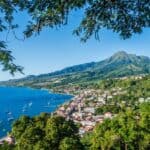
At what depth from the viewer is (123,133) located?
114 ft

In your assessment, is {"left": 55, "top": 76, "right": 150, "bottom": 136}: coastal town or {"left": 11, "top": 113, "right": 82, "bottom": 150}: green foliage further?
{"left": 55, "top": 76, "right": 150, "bottom": 136}: coastal town

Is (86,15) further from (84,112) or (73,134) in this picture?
(84,112)

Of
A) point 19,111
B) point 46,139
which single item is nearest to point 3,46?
point 46,139

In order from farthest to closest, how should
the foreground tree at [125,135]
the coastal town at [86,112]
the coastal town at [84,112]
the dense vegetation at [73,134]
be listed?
the coastal town at [86,112] < the coastal town at [84,112] < the foreground tree at [125,135] < the dense vegetation at [73,134]

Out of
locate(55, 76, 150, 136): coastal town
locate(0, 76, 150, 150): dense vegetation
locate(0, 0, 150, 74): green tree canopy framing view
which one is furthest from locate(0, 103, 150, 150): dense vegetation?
locate(55, 76, 150, 136): coastal town

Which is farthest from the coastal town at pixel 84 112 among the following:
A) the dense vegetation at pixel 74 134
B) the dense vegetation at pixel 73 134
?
the dense vegetation at pixel 73 134

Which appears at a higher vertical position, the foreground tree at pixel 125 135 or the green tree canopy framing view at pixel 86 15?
the green tree canopy framing view at pixel 86 15

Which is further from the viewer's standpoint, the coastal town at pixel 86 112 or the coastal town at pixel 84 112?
the coastal town at pixel 86 112

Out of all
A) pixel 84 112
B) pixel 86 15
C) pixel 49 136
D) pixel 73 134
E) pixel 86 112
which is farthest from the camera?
pixel 84 112

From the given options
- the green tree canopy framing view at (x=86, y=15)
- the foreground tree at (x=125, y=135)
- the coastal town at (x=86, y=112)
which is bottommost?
the coastal town at (x=86, y=112)

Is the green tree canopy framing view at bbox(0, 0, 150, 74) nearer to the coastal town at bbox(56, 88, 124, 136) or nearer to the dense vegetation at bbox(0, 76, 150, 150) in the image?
the dense vegetation at bbox(0, 76, 150, 150)

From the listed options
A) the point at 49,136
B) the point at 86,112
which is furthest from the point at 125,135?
the point at 86,112

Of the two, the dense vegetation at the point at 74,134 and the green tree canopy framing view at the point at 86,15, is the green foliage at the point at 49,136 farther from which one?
the green tree canopy framing view at the point at 86,15

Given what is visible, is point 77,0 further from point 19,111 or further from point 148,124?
point 19,111
